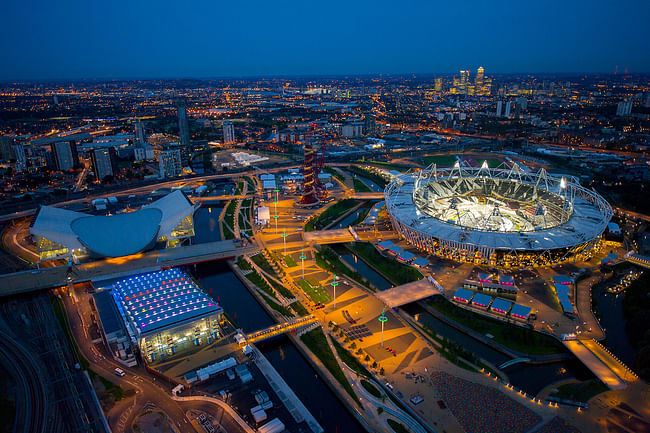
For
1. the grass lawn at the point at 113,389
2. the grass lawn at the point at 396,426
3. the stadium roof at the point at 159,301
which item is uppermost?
the stadium roof at the point at 159,301

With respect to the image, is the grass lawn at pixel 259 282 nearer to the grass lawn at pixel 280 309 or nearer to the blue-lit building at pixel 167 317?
the grass lawn at pixel 280 309

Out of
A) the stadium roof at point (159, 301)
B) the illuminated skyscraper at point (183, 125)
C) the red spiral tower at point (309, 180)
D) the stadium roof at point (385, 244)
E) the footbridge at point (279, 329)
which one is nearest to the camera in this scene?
the stadium roof at point (159, 301)

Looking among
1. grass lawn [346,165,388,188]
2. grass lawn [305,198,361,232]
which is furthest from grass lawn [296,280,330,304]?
grass lawn [346,165,388,188]

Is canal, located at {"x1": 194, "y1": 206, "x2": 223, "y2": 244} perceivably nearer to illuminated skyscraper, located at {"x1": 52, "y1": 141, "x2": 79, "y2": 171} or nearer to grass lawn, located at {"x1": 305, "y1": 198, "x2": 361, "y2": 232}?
grass lawn, located at {"x1": 305, "y1": 198, "x2": 361, "y2": 232}

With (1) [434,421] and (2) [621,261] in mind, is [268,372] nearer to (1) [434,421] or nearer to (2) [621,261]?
(1) [434,421]

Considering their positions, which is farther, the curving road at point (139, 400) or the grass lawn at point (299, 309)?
the grass lawn at point (299, 309)

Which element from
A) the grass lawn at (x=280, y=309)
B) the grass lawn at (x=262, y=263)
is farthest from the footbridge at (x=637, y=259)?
the grass lawn at (x=262, y=263)
